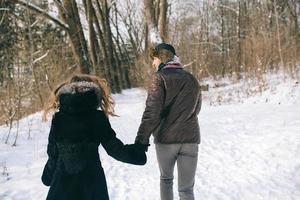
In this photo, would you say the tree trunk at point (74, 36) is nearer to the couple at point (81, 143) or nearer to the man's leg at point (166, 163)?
the man's leg at point (166, 163)

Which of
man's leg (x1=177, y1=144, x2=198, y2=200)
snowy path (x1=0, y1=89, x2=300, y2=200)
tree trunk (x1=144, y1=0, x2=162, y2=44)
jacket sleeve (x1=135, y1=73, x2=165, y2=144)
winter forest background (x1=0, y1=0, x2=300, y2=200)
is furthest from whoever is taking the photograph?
tree trunk (x1=144, y1=0, x2=162, y2=44)

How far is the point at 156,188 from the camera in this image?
291 inches

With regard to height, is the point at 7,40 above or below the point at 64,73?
above

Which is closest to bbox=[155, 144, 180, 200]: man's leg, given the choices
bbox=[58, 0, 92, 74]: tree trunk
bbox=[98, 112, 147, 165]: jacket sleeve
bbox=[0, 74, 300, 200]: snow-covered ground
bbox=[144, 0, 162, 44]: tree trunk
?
bbox=[98, 112, 147, 165]: jacket sleeve

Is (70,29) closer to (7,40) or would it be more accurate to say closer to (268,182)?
(7,40)

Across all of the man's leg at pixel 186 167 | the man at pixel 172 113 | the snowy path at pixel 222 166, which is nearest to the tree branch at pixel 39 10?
→ the snowy path at pixel 222 166

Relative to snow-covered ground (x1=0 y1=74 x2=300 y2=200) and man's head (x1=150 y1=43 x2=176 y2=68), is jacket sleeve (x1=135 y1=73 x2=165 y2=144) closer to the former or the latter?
man's head (x1=150 y1=43 x2=176 y2=68)

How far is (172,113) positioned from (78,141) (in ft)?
4.32

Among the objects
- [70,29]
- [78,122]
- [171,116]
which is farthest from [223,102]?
[78,122]

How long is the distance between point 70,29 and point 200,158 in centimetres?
1340

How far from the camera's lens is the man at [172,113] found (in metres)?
4.61

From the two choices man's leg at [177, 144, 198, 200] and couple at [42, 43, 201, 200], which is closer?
couple at [42, 43, 201, 200]

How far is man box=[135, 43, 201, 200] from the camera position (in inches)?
182

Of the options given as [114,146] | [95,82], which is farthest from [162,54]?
[114,146]
